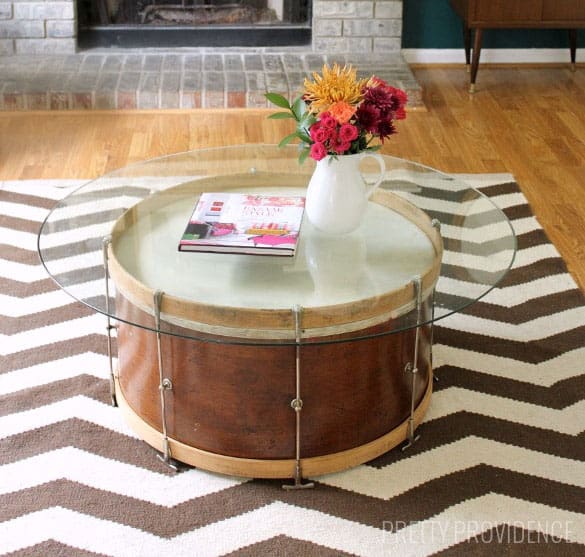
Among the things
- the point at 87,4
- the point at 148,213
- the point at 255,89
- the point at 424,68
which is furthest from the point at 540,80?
the point at 148,213

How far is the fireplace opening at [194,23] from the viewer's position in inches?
177

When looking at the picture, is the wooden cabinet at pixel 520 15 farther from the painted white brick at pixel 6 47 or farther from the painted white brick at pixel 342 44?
the painted white brick at pixel 6 47

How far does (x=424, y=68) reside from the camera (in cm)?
477

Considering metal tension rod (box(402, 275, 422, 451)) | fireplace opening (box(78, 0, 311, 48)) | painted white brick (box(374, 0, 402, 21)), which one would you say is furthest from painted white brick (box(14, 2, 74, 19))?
metal tension rod (box(402, 275, 422, 451))

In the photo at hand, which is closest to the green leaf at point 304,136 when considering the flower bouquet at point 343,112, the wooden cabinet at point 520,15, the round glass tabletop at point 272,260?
the flower bouquet at point 343,112

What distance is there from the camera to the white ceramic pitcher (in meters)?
2.09

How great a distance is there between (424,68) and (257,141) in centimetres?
127

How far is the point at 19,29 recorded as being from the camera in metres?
4.43

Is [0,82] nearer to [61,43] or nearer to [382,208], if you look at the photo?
[61,43]

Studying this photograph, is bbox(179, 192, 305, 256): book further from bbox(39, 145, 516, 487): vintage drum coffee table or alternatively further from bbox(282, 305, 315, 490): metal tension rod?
bbox(282, 305, 315, 490): metal tension rod

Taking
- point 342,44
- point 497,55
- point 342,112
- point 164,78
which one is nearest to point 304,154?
point 342,112

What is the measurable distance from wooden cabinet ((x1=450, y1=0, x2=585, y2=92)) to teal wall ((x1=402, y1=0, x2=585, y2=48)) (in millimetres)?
352

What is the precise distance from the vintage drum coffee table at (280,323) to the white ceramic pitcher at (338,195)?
38mm

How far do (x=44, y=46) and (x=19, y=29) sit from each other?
0.13 m
